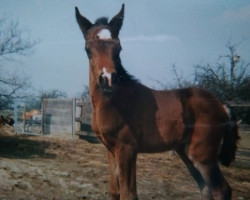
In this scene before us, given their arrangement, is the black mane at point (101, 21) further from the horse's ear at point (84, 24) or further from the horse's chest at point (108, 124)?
the horse's chest at point (108, 124)

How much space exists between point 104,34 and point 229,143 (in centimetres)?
175

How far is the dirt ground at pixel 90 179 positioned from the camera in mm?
3791

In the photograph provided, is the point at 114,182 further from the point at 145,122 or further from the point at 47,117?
the point at 47,117

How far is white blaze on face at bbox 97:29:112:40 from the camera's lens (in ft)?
9.50

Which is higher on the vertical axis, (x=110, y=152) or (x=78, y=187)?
(x=110, y=152)

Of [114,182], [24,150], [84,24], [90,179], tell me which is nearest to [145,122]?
[114,182]

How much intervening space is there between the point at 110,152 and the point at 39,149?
4.70 m

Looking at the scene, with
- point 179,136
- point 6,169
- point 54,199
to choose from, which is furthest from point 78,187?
point 179,136

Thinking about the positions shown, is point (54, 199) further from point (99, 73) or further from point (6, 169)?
point (99, 73)

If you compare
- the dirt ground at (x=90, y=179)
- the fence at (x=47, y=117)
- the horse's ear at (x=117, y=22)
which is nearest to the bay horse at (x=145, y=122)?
the horse's ear at (x=117, y=22)

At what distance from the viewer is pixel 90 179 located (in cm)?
449

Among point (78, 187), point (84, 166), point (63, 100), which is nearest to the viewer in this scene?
point (78, 187)

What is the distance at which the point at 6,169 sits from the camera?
4.55 meters

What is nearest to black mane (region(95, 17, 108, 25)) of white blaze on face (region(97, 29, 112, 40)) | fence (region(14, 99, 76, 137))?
white blaze on face (region(97, 29, 112, 40))
